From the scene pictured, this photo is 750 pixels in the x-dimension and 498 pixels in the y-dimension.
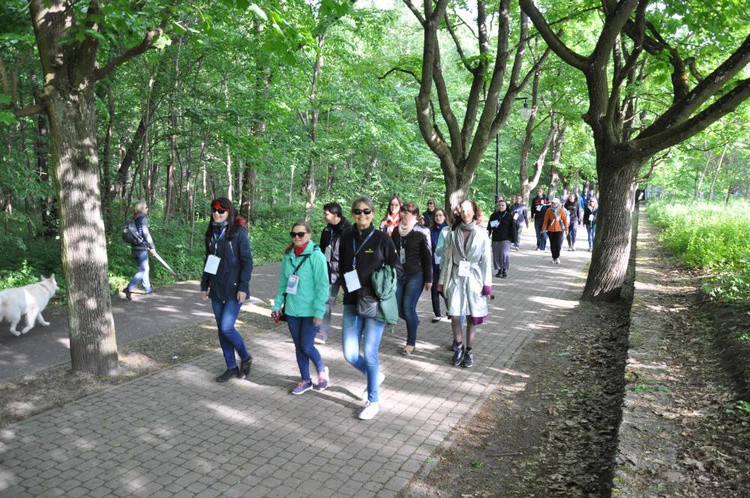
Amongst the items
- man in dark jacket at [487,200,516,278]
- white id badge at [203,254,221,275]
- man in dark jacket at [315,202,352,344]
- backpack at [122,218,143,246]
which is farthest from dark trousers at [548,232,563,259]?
white id badge at [203,254,221,275]

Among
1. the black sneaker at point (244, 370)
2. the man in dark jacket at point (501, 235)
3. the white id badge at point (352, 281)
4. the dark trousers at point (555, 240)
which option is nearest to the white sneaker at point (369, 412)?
the white id badge at point (352, 281)

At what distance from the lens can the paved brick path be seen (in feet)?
13.3

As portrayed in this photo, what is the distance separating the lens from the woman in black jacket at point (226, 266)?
5801 millimetres

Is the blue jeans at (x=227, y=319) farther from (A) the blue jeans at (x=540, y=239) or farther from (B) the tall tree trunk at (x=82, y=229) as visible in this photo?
(A) the blue jeans at (x=540, y=239)

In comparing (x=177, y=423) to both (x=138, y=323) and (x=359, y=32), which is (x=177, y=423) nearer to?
(x=138, y=323)

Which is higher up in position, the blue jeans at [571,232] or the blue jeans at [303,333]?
the blue jeans at [571,232]

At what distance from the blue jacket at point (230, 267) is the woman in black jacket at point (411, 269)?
222cm

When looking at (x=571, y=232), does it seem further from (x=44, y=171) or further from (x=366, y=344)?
(x=44, y=171)

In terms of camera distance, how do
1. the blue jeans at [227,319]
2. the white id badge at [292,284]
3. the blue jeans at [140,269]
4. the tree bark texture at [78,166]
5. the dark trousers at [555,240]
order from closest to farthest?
the white id badge at [292,284]
the tree bark texture at [78,166]
the blue jeans at [227,319]
the blue jeans at [140,269]
the dark trousers at [555,240]

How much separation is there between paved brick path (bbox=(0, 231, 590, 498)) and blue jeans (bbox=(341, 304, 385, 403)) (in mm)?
356

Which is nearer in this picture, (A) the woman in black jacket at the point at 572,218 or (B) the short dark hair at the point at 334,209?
(B) the short dark hair at the point at 334,209

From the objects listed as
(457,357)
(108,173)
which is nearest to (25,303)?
(457,357)

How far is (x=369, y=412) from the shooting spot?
5203 mm

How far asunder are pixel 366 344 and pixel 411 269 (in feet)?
7.49
